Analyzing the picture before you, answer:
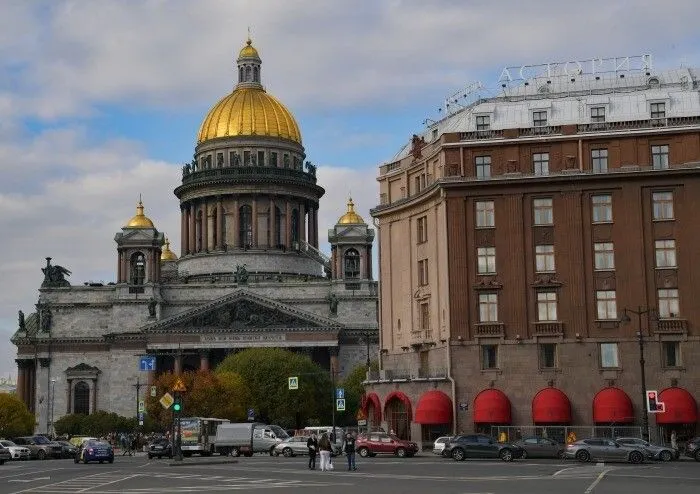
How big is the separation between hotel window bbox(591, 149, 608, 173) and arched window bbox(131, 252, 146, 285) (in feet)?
276

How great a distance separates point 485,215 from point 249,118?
297 feet

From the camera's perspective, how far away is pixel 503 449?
197 feet

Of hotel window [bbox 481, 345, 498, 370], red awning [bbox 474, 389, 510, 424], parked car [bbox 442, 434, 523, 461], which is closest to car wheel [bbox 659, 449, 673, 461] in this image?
parked car [bbox 442, 434, 523, 461]

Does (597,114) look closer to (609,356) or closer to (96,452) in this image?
(609,356)

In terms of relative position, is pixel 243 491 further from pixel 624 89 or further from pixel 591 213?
pixel 624 89

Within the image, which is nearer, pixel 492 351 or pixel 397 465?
pixel 397 465

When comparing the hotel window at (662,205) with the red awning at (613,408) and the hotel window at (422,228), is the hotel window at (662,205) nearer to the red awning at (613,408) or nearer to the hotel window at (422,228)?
the red awning at (613,408)

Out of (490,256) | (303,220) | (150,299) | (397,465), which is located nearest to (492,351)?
(490,256)

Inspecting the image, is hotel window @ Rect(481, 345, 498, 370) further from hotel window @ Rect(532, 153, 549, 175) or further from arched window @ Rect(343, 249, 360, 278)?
arched window @ Rect(343, 249, 360, 278)

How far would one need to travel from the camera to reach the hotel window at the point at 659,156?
71625mm

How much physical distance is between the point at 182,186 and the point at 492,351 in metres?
97.3

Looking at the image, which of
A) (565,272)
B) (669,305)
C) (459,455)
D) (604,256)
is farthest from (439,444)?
(669,305)

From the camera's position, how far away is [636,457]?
2222 inches

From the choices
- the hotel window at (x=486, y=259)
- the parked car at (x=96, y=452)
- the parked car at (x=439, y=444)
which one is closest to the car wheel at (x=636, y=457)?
the parked car at (x=439, y=444)
